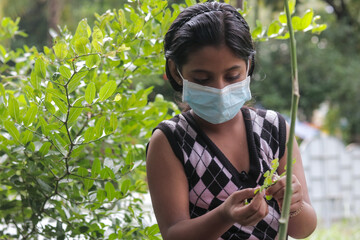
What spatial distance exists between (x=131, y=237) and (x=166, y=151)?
0.50m

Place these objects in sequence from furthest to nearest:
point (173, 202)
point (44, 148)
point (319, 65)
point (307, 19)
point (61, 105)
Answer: point (319, 65), point (307, 19), point (44, 148), point (61, 105), point (173, 202)

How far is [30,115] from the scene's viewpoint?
5.58 feet

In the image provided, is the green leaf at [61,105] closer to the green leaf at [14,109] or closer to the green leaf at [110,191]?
the green leaf at [14,109]

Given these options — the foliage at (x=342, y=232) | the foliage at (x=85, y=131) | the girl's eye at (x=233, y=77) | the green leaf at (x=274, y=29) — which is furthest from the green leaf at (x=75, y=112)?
the foliage at (x=342, y=232)

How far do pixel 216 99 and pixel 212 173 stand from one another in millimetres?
199

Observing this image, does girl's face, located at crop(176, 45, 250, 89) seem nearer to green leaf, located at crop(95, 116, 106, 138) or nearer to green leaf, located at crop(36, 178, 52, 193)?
green leaf, located at crop(95, 116, 106, 138)

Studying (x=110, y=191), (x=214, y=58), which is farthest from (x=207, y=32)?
(x=110, y=191)

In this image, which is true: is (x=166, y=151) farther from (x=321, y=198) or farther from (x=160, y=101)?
(x=321, y=198)

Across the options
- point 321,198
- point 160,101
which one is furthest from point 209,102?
point 321,198

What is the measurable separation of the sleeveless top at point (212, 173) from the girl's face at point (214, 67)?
158mm

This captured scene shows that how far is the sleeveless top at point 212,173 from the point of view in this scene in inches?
59.1

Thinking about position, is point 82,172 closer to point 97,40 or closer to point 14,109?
point 14,109

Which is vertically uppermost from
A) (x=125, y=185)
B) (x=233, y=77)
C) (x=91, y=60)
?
(x=91, y=60)

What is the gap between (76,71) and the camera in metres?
1.60
